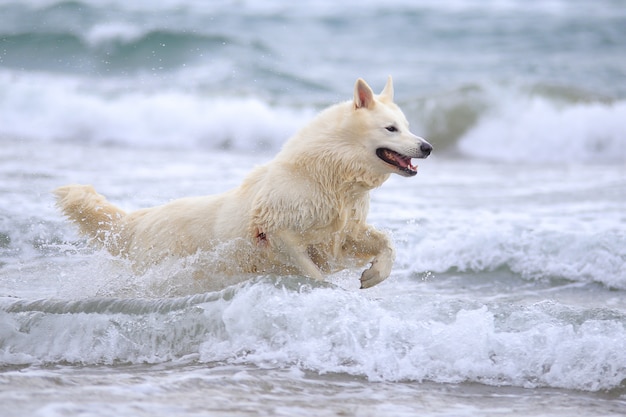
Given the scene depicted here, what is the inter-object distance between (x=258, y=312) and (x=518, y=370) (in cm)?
175

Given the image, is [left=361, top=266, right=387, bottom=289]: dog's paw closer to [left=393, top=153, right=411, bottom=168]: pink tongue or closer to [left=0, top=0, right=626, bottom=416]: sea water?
[left=0, top=0, right=626, bottom=416]: sea water

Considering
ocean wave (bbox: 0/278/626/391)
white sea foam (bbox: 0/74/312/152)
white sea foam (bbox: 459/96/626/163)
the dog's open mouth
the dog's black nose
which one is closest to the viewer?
ocean wave (bbox: 0/278/626/391)

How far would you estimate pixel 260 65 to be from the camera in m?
22.7

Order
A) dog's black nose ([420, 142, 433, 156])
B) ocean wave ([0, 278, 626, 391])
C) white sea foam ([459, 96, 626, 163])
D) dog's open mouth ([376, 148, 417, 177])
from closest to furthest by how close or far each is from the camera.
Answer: ocean wave ([0, 278, 626, 391]), dog's black nose ([420, 142, 433, 156]), dog's open mouth ([376, 148, 417, 177]), white sea foam ([459, 96, 626, 163])

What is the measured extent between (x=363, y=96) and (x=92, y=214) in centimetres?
234

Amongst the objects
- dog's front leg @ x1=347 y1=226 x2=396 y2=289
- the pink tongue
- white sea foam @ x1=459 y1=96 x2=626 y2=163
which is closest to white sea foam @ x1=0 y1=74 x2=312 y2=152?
white sea foam @ x1=459 y1=96 x2=626 y2=163

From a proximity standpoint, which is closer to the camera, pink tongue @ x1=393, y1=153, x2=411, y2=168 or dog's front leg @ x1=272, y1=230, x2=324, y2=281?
pink tongue @ x1=393, y1=153, x2=411, y2=168

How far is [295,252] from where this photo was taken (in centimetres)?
634

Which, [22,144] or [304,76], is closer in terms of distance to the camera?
[22,144]

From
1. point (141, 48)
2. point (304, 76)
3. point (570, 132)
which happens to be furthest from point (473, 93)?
point (141, 48)

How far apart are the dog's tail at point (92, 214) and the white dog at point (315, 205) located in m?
0.39

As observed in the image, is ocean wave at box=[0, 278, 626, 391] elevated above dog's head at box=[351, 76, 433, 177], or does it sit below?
below

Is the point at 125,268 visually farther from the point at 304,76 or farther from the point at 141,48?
the point at 141,48

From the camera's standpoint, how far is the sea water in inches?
215
